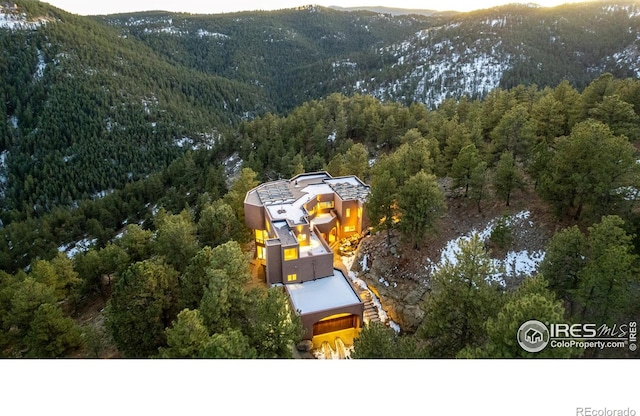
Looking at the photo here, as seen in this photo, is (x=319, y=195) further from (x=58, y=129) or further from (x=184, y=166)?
(x=58, y=129)

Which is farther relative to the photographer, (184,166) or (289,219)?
(184,166)

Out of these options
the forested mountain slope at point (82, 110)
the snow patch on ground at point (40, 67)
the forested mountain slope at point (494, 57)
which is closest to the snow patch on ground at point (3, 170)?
the forested mountain slope at point (82, 110)

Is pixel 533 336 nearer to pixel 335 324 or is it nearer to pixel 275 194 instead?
pixel 335 324

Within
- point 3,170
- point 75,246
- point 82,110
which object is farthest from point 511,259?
point 82,110

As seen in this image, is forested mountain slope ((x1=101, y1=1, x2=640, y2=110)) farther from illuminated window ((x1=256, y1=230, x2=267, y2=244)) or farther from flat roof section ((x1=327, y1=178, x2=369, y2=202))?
illuminated window ((x1=256, y1=230, x2=267, y2=244))

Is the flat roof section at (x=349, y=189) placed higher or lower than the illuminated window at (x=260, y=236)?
higher

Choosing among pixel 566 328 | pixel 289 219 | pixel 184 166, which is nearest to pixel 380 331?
pixel 566 328

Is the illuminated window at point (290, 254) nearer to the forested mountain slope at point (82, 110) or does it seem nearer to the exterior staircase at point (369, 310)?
the exterior staircase at point (369, 310)
